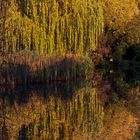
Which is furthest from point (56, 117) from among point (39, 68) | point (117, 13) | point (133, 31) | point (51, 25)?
point (133, 31)

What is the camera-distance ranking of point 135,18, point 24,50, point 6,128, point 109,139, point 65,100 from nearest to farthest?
point 109,139
point 6,128
point 65,100
point 24,50
point 135,18

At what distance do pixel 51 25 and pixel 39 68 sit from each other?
2839mm

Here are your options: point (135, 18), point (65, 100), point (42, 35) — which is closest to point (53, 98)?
point (65, 100)

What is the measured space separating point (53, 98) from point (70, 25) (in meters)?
6.84

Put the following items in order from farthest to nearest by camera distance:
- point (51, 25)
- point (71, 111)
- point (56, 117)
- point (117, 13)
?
1. point (117, 13)
2. point (51, 25)
3. point (71, 111)
4. point (56, 117)

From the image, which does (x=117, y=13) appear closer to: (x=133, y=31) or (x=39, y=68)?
(x=133, y=31)

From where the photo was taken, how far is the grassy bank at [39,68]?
28969 millimetres

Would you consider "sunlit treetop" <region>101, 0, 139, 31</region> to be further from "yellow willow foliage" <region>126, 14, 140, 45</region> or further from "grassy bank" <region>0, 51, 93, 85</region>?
"grassy bank" <region>0, 51, 93, 85</region>

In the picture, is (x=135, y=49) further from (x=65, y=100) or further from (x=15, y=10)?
(x=65, y=100)

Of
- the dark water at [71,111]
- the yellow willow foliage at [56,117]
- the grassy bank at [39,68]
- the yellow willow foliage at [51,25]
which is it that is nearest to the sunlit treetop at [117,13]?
the yellow willow foliage at [51,25]

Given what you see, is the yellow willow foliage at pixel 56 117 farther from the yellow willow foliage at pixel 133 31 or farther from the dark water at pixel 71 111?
the yellow willow foliage at pixel 133 31

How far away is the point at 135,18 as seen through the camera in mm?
41938

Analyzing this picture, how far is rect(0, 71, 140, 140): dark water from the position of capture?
1797 cm

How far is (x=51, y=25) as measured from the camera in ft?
102
